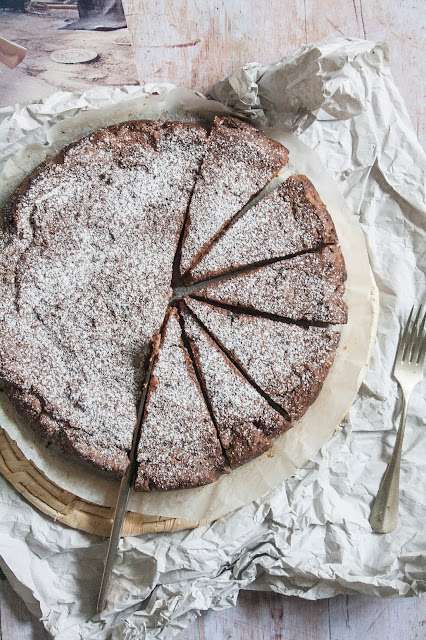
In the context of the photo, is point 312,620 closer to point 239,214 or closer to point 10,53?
point 239,214

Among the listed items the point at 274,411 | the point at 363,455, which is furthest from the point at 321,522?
the point at 274,411

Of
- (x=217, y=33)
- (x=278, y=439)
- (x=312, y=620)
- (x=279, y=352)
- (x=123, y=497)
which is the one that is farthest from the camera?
(x=217, y=33)

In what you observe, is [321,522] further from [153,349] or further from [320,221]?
[320,221]

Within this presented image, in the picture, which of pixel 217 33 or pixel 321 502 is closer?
pixel 321 502

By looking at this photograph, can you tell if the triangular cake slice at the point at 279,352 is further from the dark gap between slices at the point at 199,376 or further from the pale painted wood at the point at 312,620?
the pale painted wood at the point at 312,620

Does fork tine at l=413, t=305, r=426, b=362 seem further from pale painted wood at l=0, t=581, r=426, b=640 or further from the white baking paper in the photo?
pale painted wood at l=0, t=581, r=426, b=640

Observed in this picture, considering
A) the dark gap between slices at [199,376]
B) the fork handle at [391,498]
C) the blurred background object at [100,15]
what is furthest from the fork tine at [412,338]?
the blurred background object at [100,15]

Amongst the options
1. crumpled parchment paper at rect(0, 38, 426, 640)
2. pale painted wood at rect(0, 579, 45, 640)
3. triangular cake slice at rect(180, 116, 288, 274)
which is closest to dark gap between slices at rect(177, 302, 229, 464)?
triangular cake slice at rect(180, 116, 288, 274)

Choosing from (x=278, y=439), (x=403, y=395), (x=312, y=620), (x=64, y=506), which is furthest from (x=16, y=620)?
(x=403, y=395)
